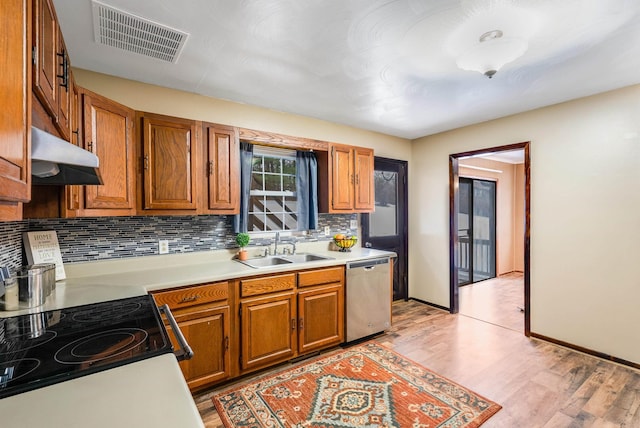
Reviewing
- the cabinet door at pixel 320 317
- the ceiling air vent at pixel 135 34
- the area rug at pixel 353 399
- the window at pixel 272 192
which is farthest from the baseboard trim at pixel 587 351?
the ceiling air vent at pixel 135 34

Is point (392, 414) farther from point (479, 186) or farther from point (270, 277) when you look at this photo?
point (479, 186)

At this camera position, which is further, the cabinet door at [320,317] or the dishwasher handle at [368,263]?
the dishwasher handle at [368,263]

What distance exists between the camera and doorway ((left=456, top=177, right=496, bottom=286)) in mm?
5203

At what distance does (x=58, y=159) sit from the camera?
88cm

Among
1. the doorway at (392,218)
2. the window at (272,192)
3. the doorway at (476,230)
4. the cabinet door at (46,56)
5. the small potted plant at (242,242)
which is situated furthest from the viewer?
the doorway at (476,230)

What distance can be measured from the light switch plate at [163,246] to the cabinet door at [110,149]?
1.55ft

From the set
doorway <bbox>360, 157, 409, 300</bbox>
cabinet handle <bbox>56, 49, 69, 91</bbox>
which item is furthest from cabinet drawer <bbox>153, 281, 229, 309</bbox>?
doorway <bbox>360, 157, 409, 300</bbox>

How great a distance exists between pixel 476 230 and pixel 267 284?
466cm

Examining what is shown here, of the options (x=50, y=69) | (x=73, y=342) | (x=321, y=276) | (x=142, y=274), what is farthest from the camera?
(x=321, y=276)

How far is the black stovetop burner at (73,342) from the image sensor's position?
0.88m

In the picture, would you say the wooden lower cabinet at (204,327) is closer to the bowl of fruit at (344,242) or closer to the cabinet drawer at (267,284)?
the cabinet drawer at (267,284)

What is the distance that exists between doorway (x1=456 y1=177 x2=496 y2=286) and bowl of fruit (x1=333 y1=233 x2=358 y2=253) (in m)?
2.56

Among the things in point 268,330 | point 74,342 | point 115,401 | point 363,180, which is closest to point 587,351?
point 363,180

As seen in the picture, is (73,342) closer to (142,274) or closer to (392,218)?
(142,274)
